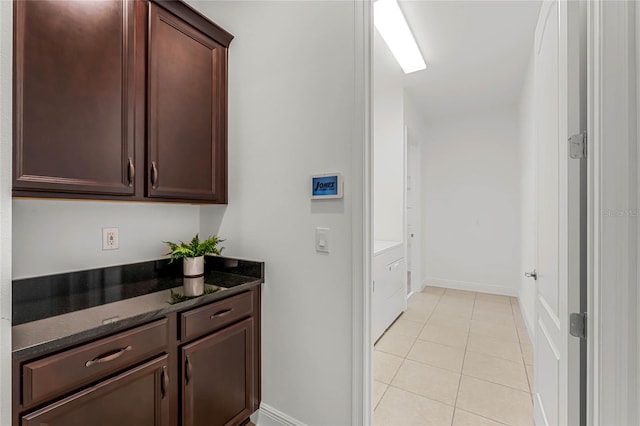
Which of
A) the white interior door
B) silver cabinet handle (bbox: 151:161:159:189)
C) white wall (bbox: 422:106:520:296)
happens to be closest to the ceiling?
white wall (bbox: 422:106:520:296)

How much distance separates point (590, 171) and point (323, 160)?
106cm

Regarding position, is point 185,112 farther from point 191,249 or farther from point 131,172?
point 191,249

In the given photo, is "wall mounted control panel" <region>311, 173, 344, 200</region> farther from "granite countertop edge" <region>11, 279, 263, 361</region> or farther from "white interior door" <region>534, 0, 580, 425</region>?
"white interior door" <region>534, 0, 580, 425</region>

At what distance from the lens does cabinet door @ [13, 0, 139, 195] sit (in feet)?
3.55

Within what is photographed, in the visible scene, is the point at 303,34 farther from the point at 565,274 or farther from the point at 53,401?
the point at 53,401

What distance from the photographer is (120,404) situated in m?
1.10

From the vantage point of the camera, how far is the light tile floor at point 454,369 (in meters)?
1.80

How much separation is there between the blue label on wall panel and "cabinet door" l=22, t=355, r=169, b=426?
105cm

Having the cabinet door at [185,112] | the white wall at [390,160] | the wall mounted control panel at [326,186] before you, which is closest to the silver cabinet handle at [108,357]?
the cabinet door at [185,112]

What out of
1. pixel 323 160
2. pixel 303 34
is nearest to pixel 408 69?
pixel 303 34

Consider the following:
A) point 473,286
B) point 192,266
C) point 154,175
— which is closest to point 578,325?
point 192,266

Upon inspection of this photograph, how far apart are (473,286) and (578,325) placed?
4012mm

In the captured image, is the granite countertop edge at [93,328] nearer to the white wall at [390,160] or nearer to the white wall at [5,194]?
the white wall at [5,194]

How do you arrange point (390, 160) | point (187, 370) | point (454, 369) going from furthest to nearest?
point (390, 160) → point (454, 369) → point (187, 370)
